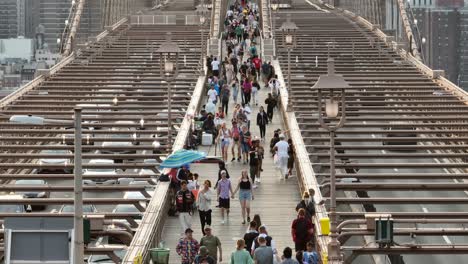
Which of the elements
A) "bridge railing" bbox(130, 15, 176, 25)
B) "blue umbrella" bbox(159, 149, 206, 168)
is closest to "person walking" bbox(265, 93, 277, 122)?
"blue umbrella" bbox(159, 149, 206, 168)

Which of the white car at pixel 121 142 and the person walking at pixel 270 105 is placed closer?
the white car at pixel 121 142

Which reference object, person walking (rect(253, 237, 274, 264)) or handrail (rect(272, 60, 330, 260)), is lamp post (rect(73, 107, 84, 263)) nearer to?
person walking (rect(253, 237, 274, 264))

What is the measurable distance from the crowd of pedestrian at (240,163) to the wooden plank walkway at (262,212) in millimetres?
240

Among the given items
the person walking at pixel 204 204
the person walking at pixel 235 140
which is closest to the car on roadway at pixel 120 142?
the person walking at pixel 235 140

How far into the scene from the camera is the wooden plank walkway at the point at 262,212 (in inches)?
1107

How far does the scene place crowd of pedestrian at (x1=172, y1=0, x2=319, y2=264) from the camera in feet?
76.4

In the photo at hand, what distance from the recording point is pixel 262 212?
101 ft

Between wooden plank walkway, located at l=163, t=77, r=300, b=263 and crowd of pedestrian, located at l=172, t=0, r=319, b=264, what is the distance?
0.24 meters

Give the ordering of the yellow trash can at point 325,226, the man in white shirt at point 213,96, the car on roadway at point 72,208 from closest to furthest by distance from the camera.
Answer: the yellow trash can at point 325,226
the car on roadway at point 72,208
the man in white shirt at point 213,96

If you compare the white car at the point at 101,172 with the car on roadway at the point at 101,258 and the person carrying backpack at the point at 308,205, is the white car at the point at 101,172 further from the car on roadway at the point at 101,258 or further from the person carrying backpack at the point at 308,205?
the car on roadway at the point at 101,258

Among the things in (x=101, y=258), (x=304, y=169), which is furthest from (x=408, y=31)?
(x=101, y=258)

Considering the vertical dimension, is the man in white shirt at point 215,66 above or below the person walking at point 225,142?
above

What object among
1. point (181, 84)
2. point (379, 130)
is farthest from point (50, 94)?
point (379, 130)

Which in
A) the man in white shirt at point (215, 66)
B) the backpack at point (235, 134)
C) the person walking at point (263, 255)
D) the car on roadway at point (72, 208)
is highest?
the man in white shirt at point (215, 66)
